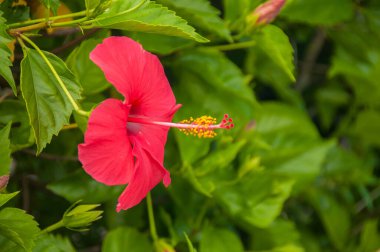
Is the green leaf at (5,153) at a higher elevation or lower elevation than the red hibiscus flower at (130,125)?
lower

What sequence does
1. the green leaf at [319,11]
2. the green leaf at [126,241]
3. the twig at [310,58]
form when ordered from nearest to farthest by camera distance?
1. the green leaf at [126,241]
2. the green leaf at [319,11]
3. the twig at [310,58]

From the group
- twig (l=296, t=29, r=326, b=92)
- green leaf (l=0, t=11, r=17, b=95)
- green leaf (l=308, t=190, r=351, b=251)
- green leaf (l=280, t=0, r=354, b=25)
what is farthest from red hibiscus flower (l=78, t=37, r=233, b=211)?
twig (l=296, t=29, r=326, b=92)

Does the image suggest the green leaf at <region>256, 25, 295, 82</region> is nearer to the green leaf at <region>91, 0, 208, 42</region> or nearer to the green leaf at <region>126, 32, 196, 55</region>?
the green leaf at <region>126, 32, 196, 55</region>

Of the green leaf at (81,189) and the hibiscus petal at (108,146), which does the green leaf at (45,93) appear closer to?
the hibiscus petal at (108,146)

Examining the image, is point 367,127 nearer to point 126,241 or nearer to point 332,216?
point 332,216

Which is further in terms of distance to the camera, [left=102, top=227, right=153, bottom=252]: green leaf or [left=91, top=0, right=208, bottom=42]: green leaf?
[left=102, top=227, right=153, bottom=252]: green leaf

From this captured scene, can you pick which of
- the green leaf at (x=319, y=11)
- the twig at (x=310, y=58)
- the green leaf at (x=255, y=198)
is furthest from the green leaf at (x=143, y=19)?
the twig at (x=310, y=58)

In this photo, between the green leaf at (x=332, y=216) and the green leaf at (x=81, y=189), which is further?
the green leaf at (x=332, y=216)

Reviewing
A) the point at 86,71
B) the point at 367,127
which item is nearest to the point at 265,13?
the point at 86,71
